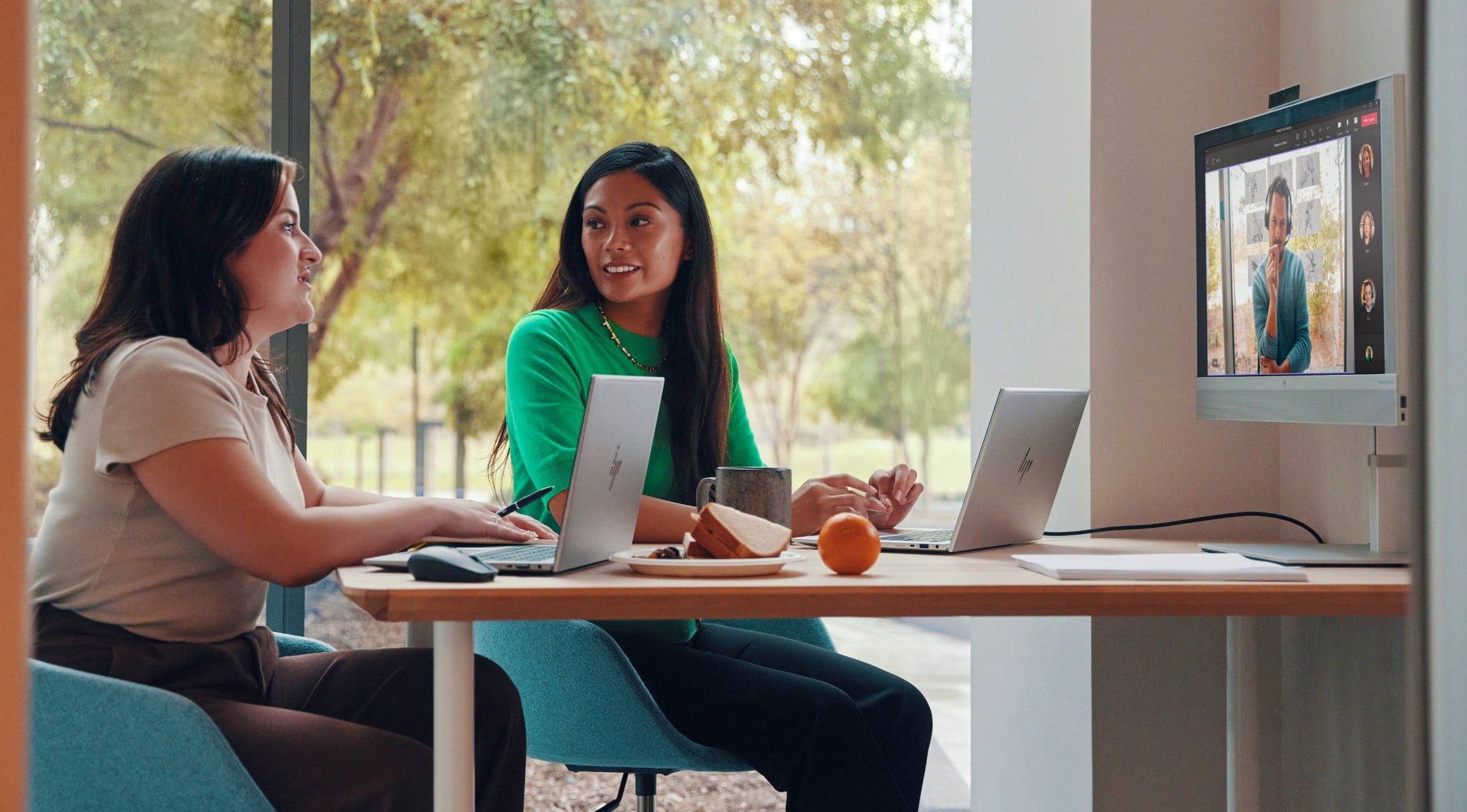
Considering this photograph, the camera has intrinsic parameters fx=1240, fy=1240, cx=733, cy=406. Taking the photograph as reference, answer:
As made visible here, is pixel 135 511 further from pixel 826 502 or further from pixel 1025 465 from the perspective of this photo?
pixel 1025 465

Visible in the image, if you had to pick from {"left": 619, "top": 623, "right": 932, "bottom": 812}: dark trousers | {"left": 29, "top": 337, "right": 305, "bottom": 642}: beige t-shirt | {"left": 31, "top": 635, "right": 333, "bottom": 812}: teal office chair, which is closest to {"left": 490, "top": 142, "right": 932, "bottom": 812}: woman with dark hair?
{"left": 619, "top": 623, "right": 932, "bottom": 812}: dark trousers

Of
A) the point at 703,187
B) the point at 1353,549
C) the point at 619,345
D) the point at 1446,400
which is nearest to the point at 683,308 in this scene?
the point at 619,345

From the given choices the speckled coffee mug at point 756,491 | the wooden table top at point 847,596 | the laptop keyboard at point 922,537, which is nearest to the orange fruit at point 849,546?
the wooden table top at point 847,596

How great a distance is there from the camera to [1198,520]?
210cm

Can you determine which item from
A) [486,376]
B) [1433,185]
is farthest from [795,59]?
[1433,185]

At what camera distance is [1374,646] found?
6.04 ft

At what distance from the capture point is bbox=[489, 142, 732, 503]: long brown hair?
2.13 meters

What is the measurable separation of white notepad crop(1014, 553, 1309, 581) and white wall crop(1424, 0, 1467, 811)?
61 cm

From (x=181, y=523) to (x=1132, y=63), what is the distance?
5.53 ft

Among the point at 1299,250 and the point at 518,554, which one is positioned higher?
the point at 1299,250

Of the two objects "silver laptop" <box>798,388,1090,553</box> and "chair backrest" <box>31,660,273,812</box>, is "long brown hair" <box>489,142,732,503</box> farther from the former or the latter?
"chair backrest" <box>31,660,273,812</box>

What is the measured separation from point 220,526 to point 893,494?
1.01 metres

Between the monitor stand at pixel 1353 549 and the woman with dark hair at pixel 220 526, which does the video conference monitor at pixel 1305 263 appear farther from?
the woman with dark hair at pixel 220 526

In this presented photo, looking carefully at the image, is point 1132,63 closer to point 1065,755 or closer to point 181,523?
A: point 1065,755
